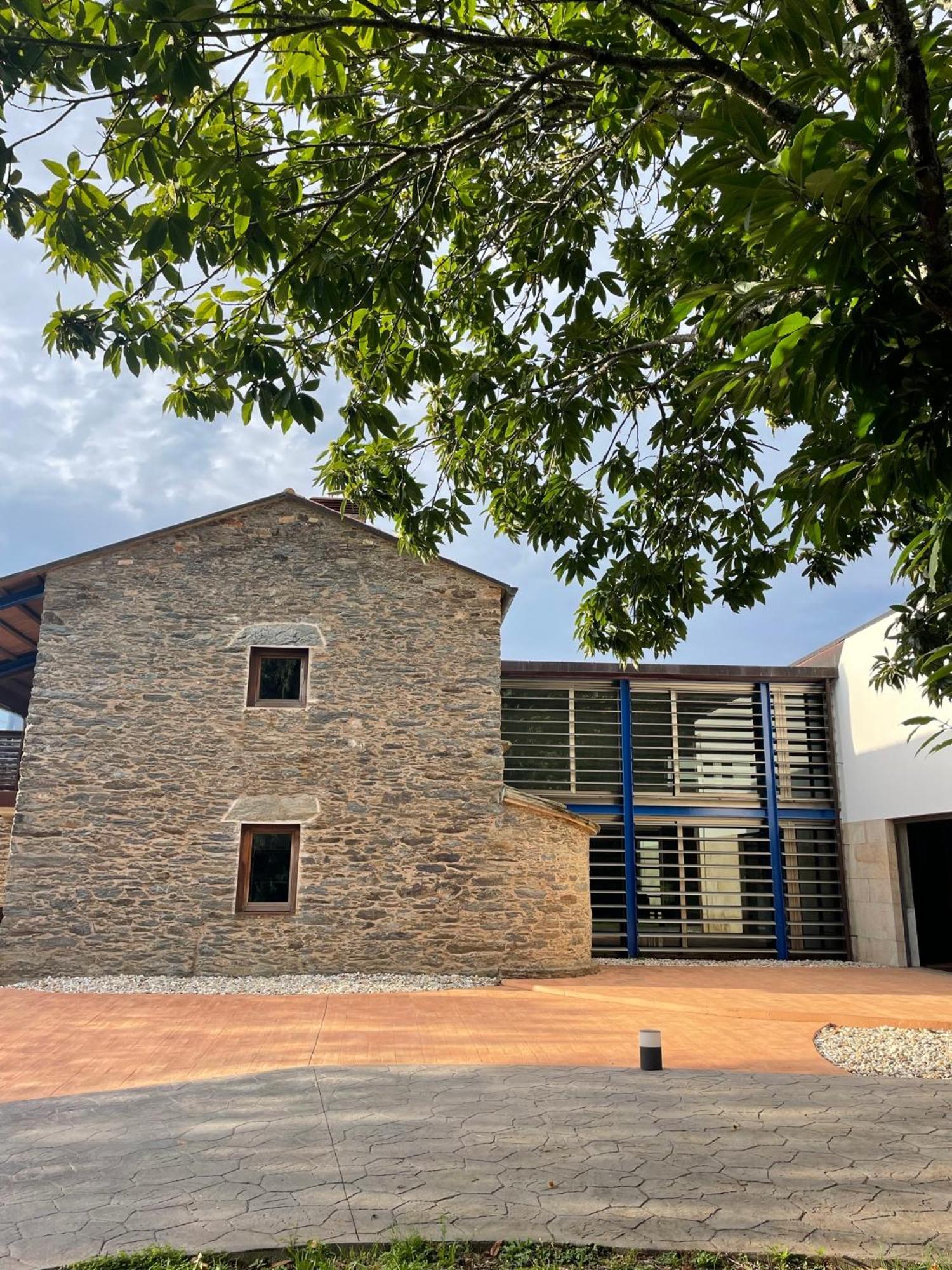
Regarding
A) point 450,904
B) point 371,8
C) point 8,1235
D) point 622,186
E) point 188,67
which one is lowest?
point 8,1235

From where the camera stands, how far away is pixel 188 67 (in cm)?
258

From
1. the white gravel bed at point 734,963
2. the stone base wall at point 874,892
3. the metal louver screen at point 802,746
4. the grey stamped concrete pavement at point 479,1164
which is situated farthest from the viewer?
the metal louver screen at point 802,746

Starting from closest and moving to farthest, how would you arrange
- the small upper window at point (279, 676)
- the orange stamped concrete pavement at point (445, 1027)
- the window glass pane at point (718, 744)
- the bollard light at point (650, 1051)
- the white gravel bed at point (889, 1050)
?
the bollard light at point (650, 1051), the orange stamped concrete pavement at point (445, 1027), the white gravel bed at point (889, 1050), the small upper window at point (279, 676), the window glass pane at point (718, 744)

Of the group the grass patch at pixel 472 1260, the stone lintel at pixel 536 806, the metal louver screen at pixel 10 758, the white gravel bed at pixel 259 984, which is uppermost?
the metal louver screen at pixel 10 758

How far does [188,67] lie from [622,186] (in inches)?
118

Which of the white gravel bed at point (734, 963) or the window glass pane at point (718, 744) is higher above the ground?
the window glass pane at point (718, 744)

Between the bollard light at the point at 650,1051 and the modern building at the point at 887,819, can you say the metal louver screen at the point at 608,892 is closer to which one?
the modern building at the point at 887,819

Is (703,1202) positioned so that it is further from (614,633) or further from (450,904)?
(450,904)

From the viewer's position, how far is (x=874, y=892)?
1266 centimetres

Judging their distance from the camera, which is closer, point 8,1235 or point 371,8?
point 371,8

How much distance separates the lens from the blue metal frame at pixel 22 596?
11180 mm

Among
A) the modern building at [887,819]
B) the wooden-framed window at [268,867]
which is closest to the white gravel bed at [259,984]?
the wooden-framed window at [268,867]

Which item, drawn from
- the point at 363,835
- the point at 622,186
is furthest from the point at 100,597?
the point at 622,186

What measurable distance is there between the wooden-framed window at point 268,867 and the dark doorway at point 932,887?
8.46m
